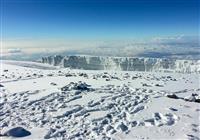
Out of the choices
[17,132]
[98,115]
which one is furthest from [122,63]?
[17,132]

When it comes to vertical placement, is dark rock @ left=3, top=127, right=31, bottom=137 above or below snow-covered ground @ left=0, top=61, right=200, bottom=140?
below

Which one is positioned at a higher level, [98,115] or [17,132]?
[98,115]

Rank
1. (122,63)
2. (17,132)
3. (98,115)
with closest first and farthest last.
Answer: (17,132), (98,115), (122,63)

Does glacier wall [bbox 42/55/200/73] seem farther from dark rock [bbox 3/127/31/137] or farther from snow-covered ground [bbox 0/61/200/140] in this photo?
dark rock [bbox 3/127/31/137]

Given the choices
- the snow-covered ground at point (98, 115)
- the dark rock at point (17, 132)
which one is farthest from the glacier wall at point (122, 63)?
the dark rock at point (17, 132)

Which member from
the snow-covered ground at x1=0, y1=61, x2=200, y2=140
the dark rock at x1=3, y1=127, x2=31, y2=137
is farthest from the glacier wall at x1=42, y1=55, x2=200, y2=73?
the dark rock at x1=3, y1=127, x2=31, y2=137

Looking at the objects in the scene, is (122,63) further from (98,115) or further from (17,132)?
(17,132)

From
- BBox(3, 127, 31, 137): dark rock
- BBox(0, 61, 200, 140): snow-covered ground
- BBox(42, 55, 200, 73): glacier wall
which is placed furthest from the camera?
BBox(42, 55, 200, 73): glacier wall

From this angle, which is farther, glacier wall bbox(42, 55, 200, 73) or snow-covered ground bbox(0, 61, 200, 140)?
glacier wall bbox(42, 55, 200, 73)

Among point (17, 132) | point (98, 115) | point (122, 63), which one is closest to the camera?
point (17, 132)

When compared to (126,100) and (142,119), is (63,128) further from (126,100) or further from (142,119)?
(126,100)

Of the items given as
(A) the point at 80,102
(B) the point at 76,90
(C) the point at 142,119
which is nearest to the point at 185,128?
(C) the point at 142,119

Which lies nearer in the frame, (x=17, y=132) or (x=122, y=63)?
(x=17, y=132)
